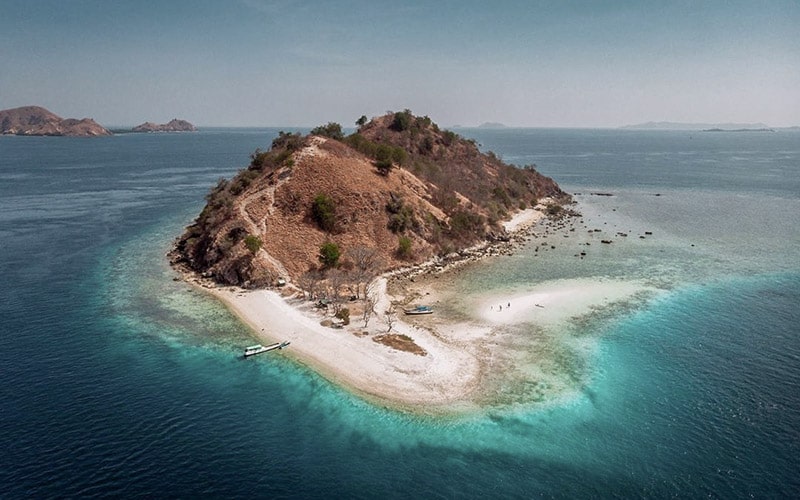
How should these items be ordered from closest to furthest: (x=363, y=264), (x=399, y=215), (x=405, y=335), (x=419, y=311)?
(x=405, y=335) → (x=419, y=311) → (x=363, y=264) → (x=399, y=215)

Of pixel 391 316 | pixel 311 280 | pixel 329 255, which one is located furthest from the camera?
pixel 329 255

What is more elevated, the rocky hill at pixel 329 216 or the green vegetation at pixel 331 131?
the green vegetation at pixel 331 131

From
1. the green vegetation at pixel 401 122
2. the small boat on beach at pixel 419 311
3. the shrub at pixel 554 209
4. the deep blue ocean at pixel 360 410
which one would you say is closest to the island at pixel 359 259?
the small boat on beach at pixel 419 311

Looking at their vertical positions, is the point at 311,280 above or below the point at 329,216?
below

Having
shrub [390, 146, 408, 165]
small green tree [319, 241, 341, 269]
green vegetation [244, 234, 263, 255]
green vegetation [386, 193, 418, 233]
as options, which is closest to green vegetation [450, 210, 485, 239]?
green vegetation [386, 193, 418, 233]

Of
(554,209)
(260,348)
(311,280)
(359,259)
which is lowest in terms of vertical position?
(260,348)

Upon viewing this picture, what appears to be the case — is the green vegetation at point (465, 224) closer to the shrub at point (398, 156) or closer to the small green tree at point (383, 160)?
the small green tree at point (383, 160)

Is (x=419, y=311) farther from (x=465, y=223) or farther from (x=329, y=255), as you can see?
(x=465, y=223)

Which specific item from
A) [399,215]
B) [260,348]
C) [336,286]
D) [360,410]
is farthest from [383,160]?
[360,410]
